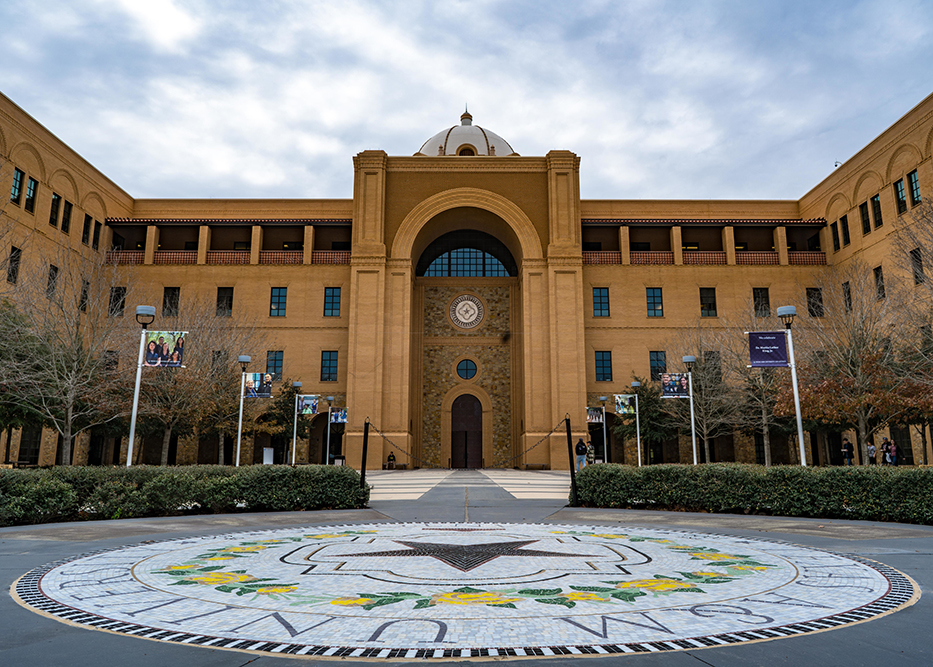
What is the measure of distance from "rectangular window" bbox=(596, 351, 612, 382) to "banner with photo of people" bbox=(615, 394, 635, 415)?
221 inches

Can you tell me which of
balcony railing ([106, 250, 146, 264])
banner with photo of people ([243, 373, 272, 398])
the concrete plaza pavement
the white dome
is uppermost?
the white dome

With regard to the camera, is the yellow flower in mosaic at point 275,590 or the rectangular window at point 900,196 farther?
the rectangular window at point 900,196

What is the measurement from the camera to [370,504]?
13.9 meters

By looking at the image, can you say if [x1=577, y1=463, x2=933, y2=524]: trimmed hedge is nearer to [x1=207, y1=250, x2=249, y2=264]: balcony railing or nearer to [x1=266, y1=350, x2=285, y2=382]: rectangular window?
[x1=266, y1=350, x2=285, y2=382]: rectangular window

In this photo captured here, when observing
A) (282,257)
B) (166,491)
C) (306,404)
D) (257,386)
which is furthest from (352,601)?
(282,257)

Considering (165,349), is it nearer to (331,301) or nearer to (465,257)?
(331,301)

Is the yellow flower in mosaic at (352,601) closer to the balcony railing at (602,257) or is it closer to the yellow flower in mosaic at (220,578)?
the yellow flower in mosaic at (220,578)

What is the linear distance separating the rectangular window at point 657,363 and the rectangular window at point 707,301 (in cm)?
356

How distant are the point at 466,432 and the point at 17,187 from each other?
2637cm

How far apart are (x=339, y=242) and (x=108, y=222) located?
13.3 meters

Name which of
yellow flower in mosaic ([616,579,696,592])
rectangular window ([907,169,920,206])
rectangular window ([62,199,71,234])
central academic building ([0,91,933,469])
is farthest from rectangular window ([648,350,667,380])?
rectangular window ([62,199,71,234])

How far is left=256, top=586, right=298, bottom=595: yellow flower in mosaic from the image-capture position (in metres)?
5.16

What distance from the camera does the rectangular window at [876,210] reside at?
32.2m

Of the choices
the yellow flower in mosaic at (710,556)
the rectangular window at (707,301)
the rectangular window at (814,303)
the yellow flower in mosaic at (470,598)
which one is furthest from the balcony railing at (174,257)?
the yellow flower in mosaic at (470,598)
